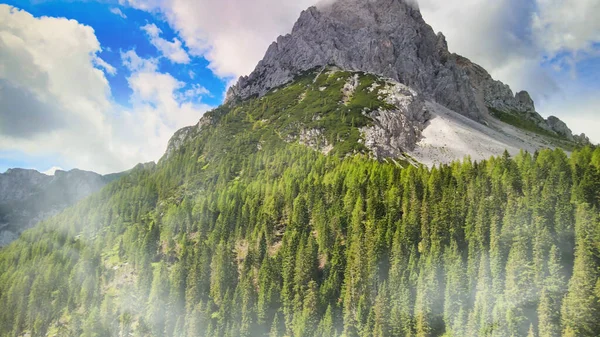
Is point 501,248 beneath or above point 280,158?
beneath

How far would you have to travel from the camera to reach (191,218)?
509ft

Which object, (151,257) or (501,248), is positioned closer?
(501,248)

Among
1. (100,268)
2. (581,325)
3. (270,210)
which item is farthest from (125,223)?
(581,325)

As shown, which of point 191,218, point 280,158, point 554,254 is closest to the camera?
point 554,254

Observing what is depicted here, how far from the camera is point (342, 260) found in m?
104

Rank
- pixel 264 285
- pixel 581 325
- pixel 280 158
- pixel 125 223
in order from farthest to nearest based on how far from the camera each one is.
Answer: pixel 280 158 < pixel 125 223 < pixel 264 285 < pixel 581 325

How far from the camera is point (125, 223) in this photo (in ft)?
572

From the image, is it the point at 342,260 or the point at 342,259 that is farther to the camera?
the point at 342,259

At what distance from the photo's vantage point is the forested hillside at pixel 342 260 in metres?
70.5

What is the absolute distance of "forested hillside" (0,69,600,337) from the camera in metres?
70.5

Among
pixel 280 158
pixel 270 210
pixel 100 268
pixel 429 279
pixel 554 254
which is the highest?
pixel 280 158

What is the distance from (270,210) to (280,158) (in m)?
52.7

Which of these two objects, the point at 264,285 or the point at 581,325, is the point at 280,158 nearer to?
the point at 264,285

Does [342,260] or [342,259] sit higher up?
[342,259]
